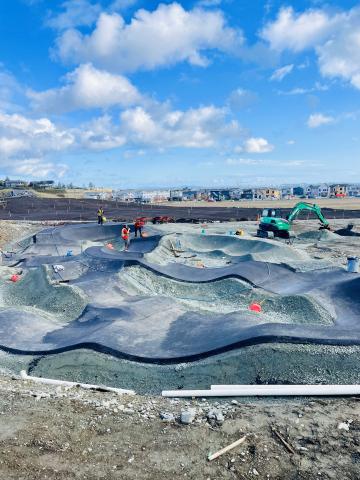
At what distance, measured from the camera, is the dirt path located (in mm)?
5098

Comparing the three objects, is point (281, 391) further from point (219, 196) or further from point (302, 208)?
point (219, 196)

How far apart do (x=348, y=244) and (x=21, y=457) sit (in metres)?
26.8

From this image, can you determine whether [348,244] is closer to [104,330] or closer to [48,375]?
[104,330]

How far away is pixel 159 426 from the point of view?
6129mm

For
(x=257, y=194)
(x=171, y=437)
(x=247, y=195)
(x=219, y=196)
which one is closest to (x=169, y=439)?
(x=171, y=437)

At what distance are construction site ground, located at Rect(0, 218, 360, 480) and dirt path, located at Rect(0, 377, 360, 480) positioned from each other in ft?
0.04

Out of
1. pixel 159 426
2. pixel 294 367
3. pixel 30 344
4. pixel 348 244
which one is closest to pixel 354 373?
pixel 294 367

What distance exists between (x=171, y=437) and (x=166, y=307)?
288 inches

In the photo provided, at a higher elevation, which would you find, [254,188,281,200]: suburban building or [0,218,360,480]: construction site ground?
[254,188,281,200]: suburban building

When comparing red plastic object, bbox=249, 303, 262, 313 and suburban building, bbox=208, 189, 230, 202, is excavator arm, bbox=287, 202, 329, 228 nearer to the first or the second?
red plastic object, bbox=249, 303, 262, 313

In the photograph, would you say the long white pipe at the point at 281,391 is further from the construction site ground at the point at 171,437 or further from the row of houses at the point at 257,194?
the row of houses at the point at 257,194

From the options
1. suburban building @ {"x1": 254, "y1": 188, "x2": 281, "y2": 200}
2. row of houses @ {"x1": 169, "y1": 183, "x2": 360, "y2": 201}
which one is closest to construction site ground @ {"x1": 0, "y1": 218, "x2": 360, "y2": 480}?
row of houses @ {"x1": 169, "y1": 183, "x2": 360, "y2": 201}

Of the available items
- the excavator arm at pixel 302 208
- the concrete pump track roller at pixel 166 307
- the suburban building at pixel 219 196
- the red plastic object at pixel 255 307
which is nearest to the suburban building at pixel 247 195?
→ the suburban building at pixel 219 196

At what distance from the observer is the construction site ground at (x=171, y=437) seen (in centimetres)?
511
